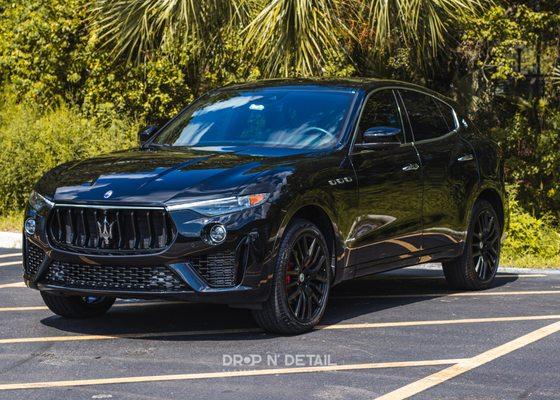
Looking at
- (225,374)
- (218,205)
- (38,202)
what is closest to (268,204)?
(218,205)

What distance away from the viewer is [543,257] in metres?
13.4

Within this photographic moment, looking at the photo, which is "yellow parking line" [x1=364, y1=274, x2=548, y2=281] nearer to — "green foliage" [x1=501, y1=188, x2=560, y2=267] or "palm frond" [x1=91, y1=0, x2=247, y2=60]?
"green foliage" [x1=501, y1=188, x2=560, y2=267]

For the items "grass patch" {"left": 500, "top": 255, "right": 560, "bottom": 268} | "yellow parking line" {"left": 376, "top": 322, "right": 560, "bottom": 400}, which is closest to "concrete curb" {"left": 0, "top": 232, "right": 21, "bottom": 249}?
"grass patch" {"left": 500, "top": 255, "right": 560, "bottom": 268}

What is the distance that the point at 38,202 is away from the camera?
7.75m

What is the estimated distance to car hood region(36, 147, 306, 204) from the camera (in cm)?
731


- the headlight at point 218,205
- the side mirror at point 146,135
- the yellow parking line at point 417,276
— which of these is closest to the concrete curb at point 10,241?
the yellow parking line at point 417,276

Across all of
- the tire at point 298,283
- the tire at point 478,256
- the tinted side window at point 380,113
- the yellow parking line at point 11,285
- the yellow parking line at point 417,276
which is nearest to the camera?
the tire at point 298,283

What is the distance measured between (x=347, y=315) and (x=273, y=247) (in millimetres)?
1402

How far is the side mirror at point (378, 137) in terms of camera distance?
831 cm

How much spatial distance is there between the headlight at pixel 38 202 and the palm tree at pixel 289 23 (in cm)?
670

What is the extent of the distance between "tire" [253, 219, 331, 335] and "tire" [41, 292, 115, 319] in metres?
1.46

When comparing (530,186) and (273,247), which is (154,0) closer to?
(530,186)

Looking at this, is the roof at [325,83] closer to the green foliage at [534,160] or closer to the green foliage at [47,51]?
the green foliage at [534,160]

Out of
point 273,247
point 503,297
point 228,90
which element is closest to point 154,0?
point 228,90
